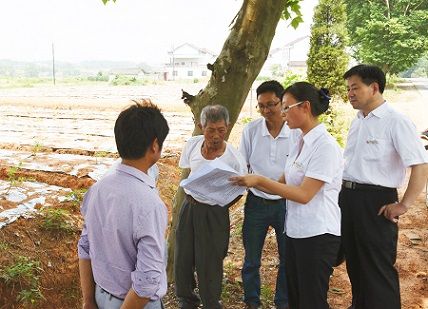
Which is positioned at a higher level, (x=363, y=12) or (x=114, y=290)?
(x=363, y=12)

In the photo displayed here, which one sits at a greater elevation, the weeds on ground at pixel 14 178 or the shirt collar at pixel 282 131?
the shirt collar at pixel 282 131

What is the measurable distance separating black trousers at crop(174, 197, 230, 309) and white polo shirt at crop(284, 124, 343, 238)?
1.96 ft

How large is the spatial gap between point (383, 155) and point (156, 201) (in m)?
1.74

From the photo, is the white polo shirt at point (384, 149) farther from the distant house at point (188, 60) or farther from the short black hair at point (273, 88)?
the distant house at point (188, 60)

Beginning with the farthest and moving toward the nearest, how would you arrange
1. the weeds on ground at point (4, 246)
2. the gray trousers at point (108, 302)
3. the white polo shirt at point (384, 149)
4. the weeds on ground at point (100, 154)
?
the weeds on ground at point (100, 154) → the weeds on ground at point (4, 246) → the white polo shirt at point (384, 149) → the gray trousers at point (108, 302)

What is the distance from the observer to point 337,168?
Answer: 233cm

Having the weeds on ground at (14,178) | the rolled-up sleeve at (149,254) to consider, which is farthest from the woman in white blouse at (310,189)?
the weeds on ground at (14,178)

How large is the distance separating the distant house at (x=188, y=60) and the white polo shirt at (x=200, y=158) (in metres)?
58.3

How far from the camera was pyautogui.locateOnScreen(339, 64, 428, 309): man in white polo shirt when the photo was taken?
8.79 ft

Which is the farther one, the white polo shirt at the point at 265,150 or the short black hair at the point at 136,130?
the white polo shirt at the point at 265,150

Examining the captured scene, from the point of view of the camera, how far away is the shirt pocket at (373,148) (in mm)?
2730

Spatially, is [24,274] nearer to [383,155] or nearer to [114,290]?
[114,290]

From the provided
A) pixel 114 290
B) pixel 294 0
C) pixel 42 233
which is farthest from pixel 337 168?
pixel 42 233

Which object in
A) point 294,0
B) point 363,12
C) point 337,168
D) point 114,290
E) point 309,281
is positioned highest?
point 363,12
